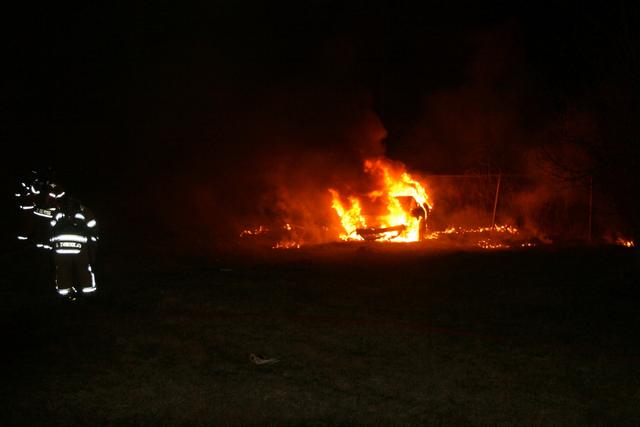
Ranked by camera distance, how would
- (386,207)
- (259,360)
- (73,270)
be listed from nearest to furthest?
(259,360) < (73,270) < (386,207)

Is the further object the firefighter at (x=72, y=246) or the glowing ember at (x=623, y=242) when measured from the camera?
the glowing ember at (x=623, y=242)

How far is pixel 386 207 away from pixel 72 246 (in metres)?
9.86

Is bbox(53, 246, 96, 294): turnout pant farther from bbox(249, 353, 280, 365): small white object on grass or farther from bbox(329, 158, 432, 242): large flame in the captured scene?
bbox(329, 158, 432, 242): large flame

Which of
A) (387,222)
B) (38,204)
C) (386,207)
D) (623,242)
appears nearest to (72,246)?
(38,204)

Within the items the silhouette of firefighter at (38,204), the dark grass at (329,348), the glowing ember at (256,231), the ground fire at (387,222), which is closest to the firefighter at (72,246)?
the dark grass at (329,348)

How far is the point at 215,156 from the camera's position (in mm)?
23672

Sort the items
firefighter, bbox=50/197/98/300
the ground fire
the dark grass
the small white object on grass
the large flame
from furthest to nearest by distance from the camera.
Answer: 1. the large flame
2. the ground fire
3. firefighter, bbox=50/197/98/300
4. the small white object on grass
5. the dark grass

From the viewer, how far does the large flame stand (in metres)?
17.0

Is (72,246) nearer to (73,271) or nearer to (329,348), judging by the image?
→ (73,271)

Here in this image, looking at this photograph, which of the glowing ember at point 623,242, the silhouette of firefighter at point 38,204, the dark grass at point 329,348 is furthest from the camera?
the glowing ember at point 623,242

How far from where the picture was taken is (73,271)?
30.5ft

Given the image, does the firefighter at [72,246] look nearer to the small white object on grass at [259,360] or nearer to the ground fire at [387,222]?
the small white object on grass at [259,360]

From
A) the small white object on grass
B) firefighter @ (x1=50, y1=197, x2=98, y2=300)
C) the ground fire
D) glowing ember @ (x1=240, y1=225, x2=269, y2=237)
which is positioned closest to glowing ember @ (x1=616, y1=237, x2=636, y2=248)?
the ground fire

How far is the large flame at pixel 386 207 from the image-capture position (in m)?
17.0
